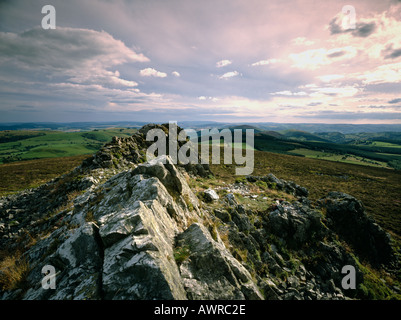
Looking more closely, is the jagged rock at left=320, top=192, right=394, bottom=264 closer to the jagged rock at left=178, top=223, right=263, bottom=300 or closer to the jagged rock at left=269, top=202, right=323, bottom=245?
the jagged rock at left=269, top=202, right=323, bottom=245

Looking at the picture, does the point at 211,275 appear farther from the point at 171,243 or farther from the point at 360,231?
the point at 360,231

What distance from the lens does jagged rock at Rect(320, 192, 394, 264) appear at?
1625 centimetres

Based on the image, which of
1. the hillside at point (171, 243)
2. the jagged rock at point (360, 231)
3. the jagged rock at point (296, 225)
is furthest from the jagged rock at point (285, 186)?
the jagged rock at point (296, 225)

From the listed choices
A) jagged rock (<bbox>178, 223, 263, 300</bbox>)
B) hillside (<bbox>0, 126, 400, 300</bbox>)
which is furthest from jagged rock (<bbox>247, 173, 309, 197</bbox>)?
jagged rock (<bbox>178, 223, 263, 300</bbox>)

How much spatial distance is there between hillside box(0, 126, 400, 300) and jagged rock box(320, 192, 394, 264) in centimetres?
10

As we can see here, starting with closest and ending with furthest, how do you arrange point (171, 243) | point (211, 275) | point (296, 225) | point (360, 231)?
1. point (211, 275)
2. point (171, 243)
3. point (296, 225)
4. point (360, 231)

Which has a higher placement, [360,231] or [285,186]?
[285,186]

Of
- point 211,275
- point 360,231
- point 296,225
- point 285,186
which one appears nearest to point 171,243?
point 211,275

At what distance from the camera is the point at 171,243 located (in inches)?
278

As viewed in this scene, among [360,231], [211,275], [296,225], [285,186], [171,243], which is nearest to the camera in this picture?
[211,275]

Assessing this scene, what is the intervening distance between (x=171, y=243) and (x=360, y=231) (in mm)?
20537
